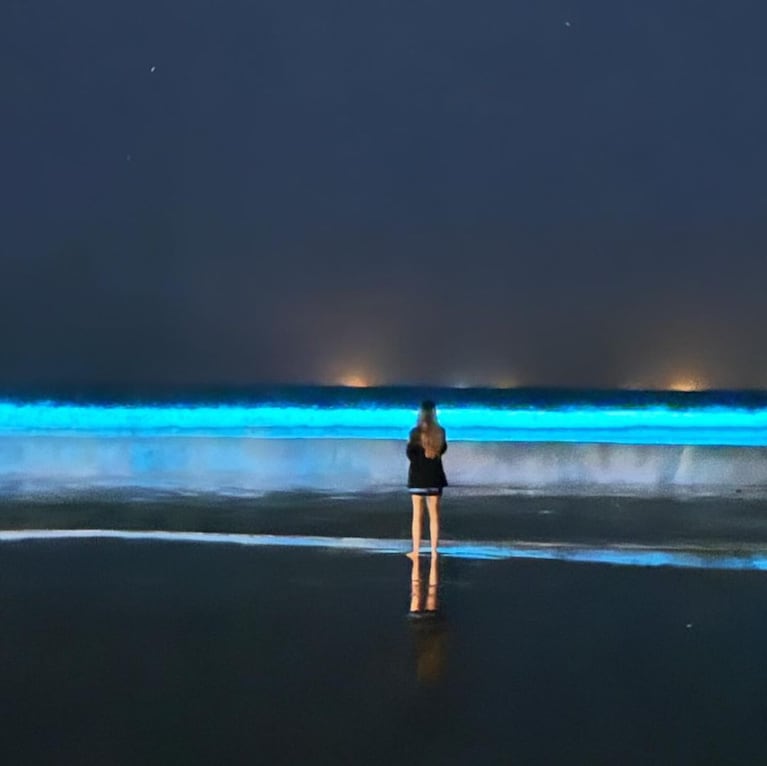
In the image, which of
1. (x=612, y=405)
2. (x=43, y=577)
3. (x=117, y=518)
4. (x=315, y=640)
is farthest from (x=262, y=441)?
(x=612, y=405)

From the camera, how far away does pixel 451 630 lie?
16.0ft

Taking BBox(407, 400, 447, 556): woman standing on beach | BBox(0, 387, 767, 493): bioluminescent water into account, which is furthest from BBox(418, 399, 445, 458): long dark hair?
BBox(0, 387, 767, 493): bioluminescent water

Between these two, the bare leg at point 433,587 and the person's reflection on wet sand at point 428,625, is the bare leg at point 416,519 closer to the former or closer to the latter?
the person's reflection on wet sand at point 428,625

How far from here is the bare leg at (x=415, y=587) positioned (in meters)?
5.38

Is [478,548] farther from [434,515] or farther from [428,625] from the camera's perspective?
[428,625]

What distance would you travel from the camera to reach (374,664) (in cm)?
430

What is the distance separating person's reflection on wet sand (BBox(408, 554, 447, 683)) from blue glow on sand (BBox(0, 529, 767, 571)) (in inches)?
34.5

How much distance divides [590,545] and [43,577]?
441cm

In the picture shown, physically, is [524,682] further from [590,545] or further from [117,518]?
[117,518]

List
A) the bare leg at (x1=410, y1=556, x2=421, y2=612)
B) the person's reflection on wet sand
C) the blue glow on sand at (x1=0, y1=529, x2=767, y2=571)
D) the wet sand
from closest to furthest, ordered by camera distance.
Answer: the wet sand
the person's reflection on wet sand
the bare leg at (x1=410, y1=556, x2=421, y2=612)
the blue glow on sand at (x1=0, y1=529, x2=767, y2=571)

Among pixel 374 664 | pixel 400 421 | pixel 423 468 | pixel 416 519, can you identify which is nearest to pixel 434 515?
Answer: pixel 416 519

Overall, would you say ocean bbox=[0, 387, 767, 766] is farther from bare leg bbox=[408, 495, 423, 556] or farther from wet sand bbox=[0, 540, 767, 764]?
bare leg bbox=[408, 495, 423, 556]

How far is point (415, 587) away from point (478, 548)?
1536mm

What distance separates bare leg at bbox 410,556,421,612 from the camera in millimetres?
5382
